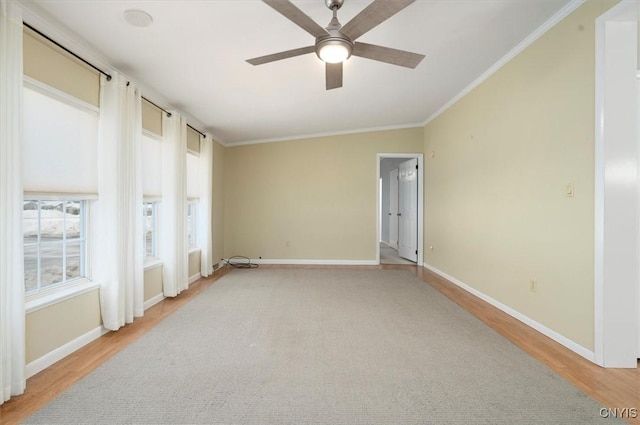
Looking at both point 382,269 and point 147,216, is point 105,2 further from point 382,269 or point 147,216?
point 382,269

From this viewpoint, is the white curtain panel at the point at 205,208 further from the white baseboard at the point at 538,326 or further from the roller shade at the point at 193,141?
the white baseboard at the point at 538,326

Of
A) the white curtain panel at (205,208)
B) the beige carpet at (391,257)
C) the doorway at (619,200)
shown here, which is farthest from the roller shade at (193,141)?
the doorway at (619,200)

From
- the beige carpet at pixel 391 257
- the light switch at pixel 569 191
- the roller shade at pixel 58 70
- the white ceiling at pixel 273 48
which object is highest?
the white ceiling at pixel 273 48

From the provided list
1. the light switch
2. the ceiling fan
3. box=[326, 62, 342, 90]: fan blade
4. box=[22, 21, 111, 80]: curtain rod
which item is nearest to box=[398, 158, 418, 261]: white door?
the light switch

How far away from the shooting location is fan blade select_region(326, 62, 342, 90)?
2.35 meters

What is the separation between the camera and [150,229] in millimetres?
3752

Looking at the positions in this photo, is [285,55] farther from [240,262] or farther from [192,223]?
[240,262]

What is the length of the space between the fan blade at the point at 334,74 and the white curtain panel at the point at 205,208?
3038 mm

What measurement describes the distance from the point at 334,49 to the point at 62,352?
3.06 meters

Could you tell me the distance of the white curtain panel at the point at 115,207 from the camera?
2.65 meters

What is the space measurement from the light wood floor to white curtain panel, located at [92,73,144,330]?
24cm

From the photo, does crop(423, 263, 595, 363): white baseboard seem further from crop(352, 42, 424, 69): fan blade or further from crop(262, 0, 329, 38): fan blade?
crop(262, 0, 329, 38): fan blade

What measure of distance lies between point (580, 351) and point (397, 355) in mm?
1437

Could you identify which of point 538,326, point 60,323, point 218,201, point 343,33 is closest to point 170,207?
point 60,323
